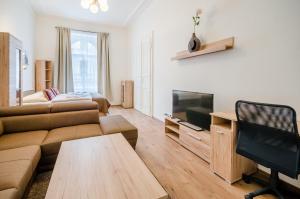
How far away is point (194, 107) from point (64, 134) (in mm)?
1905

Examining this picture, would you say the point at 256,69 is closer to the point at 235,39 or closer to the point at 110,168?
the point at 235,39

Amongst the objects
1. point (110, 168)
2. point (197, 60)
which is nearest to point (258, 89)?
point (197, 60)

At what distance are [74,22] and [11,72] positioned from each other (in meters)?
4.28

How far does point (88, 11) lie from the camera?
5.34 m

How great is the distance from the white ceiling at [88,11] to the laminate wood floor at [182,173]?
394 centimetres

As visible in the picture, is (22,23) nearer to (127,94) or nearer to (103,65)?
(103,65)

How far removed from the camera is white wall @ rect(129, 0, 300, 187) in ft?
5.61

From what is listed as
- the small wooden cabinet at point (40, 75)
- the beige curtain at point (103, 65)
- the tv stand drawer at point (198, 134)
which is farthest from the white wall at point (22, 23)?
the tv stand drawer at point (198, 134)

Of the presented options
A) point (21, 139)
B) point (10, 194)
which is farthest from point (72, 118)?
point (10, 194)

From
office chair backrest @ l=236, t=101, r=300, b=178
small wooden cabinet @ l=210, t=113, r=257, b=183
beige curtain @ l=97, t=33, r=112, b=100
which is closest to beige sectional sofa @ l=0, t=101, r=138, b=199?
small wooden cabinet @ l=210, t=113, r=257, b=183

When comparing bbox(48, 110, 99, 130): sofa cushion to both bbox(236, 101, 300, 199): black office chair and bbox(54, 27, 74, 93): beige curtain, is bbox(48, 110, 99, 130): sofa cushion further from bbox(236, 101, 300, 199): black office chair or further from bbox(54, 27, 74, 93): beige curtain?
bbox(54, 27, 74, 93): beige curtain

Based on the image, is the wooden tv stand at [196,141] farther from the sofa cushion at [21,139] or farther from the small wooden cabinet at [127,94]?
the small wooden cabinet at [127,94]

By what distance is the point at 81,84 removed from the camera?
647 centimetres

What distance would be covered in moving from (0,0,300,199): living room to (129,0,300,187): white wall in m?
0.01
